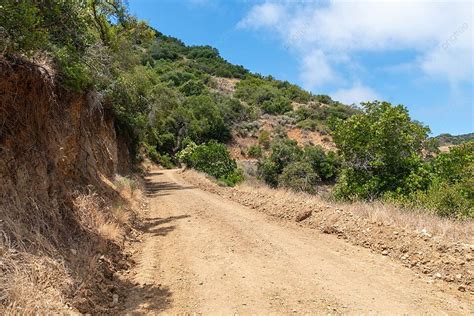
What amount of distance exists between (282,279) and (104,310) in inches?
105

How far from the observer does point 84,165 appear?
11.3m

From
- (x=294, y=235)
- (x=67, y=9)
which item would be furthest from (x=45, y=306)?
(x=67, y=9)

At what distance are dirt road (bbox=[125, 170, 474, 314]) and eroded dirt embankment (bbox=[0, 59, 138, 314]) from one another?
2.40 ft

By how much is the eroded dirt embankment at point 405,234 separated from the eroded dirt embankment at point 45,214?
193 inches

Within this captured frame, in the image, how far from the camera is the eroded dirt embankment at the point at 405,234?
662 cm

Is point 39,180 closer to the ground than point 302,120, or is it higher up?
closer to the ground

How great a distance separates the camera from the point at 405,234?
813 centimetres

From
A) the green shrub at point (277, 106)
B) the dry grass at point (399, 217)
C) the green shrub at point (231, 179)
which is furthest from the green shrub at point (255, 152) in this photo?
the dry grass at point (399, 217)

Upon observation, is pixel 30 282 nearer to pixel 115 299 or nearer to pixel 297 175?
pixel 115 299

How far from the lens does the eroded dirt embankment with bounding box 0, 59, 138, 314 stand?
181 inches

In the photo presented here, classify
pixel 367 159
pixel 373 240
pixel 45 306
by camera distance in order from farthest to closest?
pixel 367 159 < pixel 373 240 < pixel 45 306

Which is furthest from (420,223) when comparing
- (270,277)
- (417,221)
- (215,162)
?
(215,162)

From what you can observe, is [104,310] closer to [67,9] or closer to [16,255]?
[16,255]

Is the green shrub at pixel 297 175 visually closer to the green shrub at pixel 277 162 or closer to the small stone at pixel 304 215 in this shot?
the green shrub at pixel 277 162
